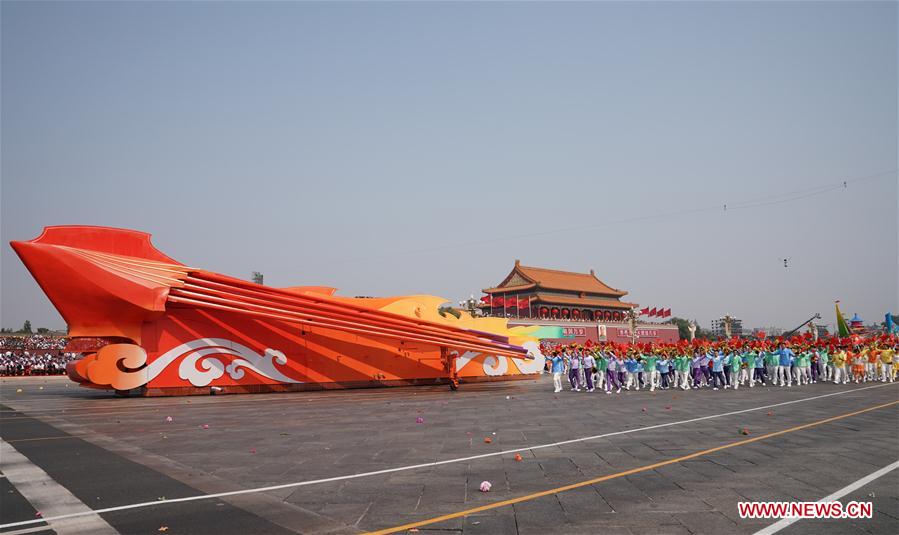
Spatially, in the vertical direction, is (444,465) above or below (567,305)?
below

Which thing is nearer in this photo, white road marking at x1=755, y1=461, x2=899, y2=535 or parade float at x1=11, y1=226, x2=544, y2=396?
white road marking at x1=755, y1=461, x2=899, y2=535

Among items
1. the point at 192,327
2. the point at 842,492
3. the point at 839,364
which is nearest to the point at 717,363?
the point at 839,364

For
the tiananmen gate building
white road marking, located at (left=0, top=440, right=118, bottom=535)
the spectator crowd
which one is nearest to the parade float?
white road marking, located at (left=0, top=440, right=118, bottom=535)

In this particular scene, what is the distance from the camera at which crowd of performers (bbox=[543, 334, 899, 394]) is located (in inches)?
875

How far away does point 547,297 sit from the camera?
198ft

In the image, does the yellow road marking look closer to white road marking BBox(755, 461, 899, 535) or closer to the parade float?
white road marking BBox(755, 461, 899, 535)

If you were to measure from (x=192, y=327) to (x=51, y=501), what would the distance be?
14.0 m

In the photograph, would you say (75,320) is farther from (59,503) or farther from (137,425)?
(59,503)

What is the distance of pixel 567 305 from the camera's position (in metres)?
62.2

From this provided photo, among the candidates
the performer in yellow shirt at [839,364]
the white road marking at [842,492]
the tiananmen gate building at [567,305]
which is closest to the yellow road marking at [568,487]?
the white road marking at [842,492]

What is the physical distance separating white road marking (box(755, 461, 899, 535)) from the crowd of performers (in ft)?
43.4

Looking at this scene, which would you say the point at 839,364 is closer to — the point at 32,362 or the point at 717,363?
the point at 717,363

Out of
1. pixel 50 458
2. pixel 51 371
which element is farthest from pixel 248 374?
pixel 51 371

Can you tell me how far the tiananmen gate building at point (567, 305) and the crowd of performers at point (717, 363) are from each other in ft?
98.4
